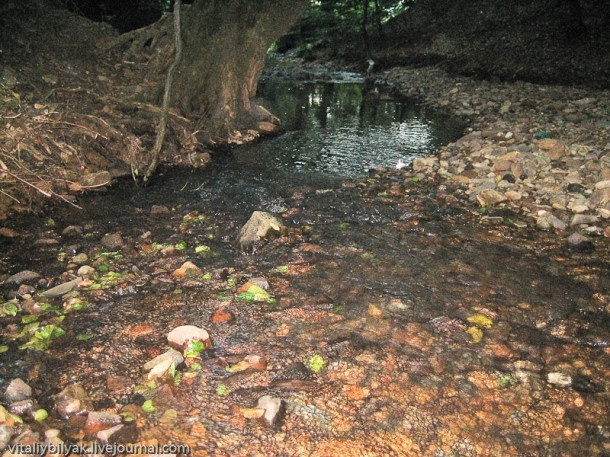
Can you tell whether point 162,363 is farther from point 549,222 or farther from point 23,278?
point 549,222

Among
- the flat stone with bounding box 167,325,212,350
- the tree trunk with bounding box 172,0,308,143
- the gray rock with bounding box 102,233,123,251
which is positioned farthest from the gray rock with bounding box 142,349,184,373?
the tree trunk with bounding box 172,0,308,143

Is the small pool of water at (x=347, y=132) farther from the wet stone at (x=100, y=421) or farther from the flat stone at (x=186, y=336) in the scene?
the wet stone at (x=100, y=421)

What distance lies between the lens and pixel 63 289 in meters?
3.28

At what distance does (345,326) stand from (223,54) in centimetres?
609

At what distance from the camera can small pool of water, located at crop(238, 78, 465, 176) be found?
22.1 feet

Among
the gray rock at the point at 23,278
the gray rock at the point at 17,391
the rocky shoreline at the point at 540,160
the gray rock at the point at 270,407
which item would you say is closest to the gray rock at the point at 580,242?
the rocky shoreline at the point at 540,160

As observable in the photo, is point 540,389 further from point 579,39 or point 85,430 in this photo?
point 579,39

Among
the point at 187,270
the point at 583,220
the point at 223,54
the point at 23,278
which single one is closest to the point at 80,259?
the point at 23,278

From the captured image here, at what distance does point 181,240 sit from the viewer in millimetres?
4191

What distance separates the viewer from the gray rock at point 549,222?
Answer: 4402mm

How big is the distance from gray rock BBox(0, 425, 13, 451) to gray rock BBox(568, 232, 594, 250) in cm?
435

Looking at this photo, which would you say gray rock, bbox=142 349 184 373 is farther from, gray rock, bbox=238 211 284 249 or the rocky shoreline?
the rocky shoreline

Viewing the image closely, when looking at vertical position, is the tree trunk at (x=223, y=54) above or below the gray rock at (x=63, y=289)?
above

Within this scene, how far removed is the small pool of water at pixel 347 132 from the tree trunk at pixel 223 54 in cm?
93
